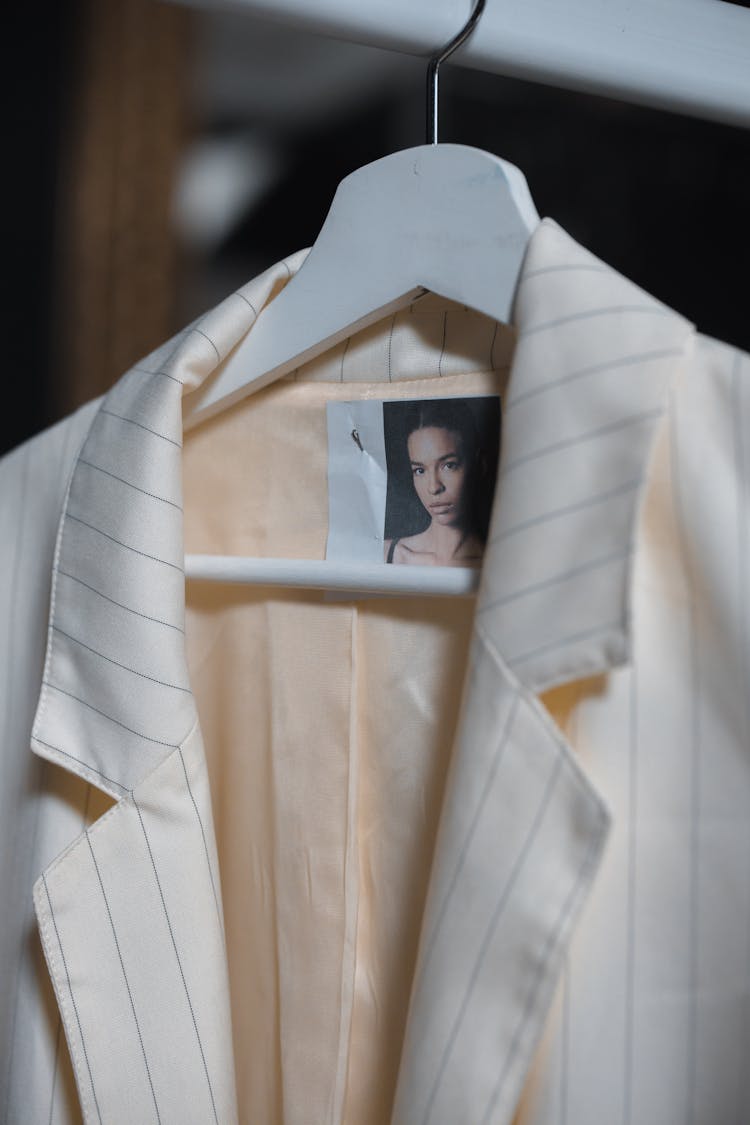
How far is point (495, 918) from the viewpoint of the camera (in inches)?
16.1

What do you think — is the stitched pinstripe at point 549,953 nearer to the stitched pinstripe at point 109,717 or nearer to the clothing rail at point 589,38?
the stitched pinstripe at point 109,717

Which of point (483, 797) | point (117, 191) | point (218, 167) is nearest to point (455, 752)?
point (483, 797)

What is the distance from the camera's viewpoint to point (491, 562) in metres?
0.43

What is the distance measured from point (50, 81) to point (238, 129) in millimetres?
448

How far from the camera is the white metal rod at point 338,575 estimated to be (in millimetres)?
469

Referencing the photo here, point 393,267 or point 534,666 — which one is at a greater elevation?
point 393,267

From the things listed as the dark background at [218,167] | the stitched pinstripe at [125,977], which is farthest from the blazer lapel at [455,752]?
the dark background at [218,167]

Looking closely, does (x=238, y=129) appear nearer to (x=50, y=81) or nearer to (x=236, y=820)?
(x=50, y=81)

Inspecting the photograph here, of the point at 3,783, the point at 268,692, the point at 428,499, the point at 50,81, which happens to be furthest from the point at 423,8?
the point at 50,81

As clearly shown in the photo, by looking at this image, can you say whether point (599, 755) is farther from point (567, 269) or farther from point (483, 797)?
point (567, 269)

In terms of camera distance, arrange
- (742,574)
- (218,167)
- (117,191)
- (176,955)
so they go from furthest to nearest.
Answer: (218,167) < (117,191) < (176,955) < (742,574)

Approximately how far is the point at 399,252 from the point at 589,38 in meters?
0.13

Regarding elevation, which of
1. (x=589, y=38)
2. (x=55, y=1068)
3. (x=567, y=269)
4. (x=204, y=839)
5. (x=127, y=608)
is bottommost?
(x=55, y=1068)

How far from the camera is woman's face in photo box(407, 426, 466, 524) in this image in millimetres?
503
